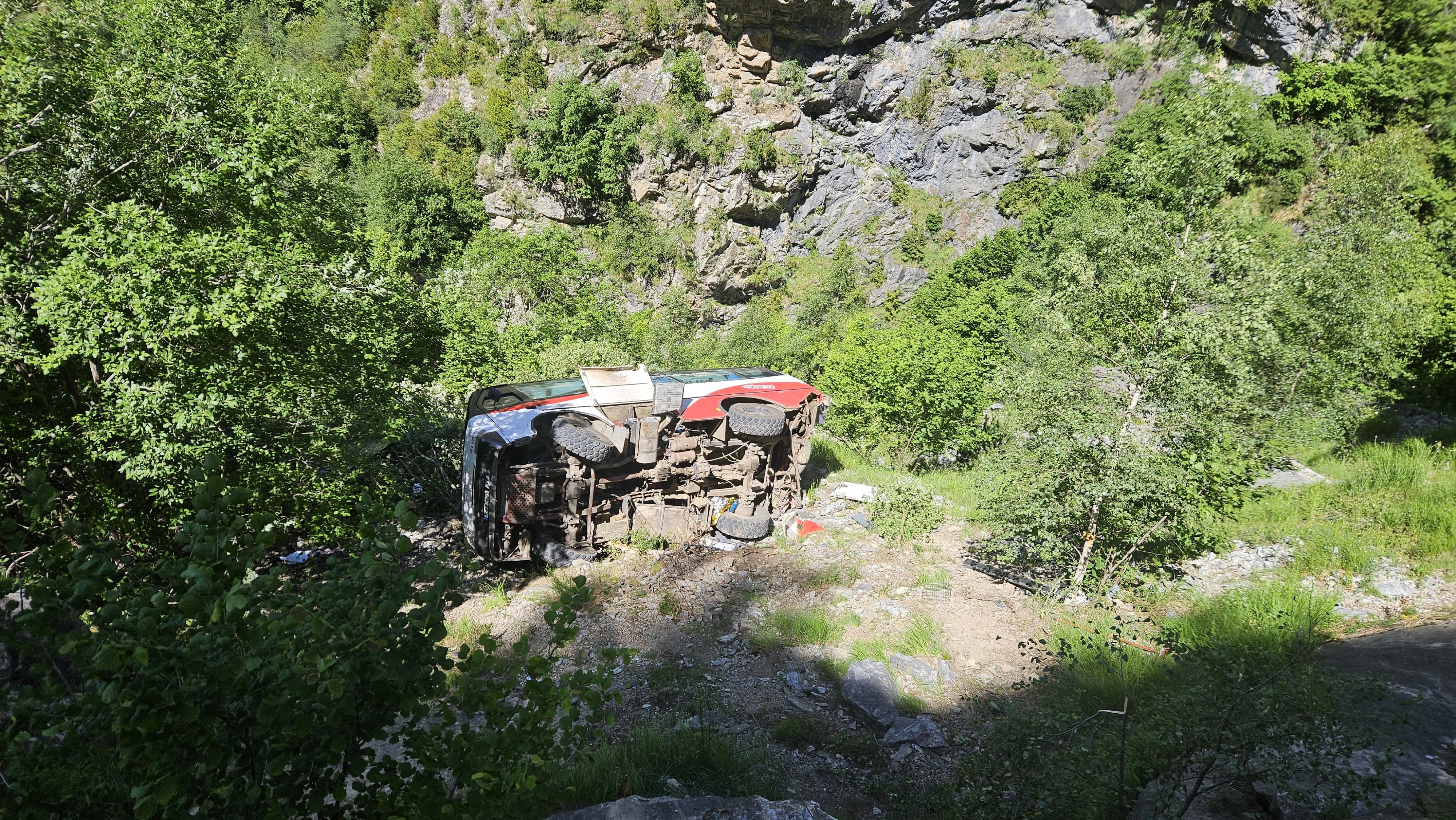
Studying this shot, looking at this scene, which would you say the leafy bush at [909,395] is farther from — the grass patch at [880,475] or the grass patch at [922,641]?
the grass patch at [922,641]

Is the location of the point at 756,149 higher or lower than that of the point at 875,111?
lower

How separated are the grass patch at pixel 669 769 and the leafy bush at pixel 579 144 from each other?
2737 centimetres

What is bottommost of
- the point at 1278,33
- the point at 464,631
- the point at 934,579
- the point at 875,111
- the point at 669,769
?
the point at 464,631

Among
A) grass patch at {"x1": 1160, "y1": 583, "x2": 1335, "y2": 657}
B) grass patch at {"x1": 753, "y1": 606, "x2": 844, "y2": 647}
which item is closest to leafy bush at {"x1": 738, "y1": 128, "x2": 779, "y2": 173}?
grass patch at {"x1": 753, "y1": 606, "x2": 844, "y2": 647}

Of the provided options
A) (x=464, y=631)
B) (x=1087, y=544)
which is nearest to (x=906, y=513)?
(x=1087, y=544)

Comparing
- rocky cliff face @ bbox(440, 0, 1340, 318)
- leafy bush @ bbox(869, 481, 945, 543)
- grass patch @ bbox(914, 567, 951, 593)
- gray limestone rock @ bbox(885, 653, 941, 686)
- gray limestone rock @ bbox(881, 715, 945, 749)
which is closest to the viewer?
gray limestone rock @ bbox(881, 715, 945, 749)

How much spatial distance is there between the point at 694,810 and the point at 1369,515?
1044 centimetres

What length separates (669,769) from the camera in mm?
4578

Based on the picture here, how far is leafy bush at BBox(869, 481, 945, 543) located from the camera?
9.48 metres

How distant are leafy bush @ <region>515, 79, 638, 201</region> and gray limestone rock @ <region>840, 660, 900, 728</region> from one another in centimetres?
2666

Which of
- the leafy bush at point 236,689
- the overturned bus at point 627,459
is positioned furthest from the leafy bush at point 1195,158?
the leafy bush at point 236,689

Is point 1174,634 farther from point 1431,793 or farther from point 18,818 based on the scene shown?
point 18,818

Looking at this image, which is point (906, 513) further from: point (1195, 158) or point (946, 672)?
point (1195, 158)

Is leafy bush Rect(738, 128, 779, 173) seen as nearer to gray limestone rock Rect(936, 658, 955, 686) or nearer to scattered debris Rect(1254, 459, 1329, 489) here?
scattered debris Rect(1254, 459, 1329, 489)
